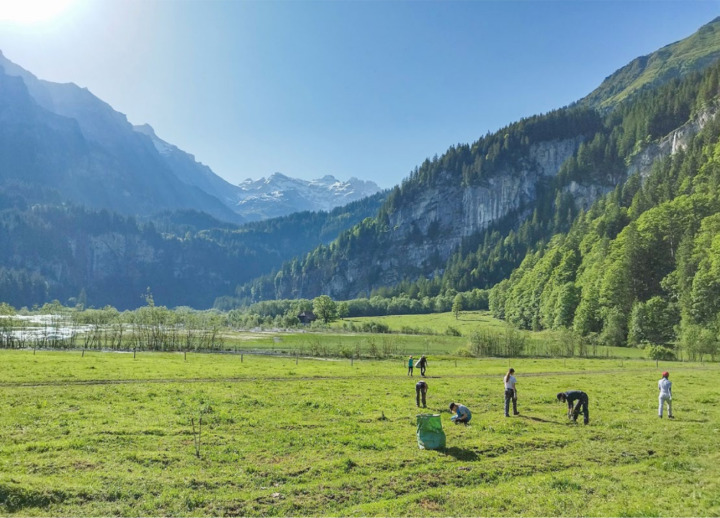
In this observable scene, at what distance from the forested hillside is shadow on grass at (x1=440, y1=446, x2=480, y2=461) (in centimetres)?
9075

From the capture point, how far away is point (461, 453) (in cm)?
2048

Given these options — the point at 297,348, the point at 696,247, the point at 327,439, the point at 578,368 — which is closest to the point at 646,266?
the point at 696,247

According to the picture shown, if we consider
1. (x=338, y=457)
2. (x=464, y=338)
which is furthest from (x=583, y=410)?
(x=464, y=338)

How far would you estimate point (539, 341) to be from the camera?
392 ft

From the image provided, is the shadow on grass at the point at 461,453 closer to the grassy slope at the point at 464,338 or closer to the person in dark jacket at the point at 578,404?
the person in dark jacket at the point at 578,404

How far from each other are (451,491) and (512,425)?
1148 centimetres

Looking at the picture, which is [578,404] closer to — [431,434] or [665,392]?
[665,392]

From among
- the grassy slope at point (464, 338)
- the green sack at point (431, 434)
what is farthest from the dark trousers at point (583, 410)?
the grassy slope at point (464, 338)

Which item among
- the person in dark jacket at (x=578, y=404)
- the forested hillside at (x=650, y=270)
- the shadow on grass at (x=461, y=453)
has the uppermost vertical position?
the forested hillside at (x=650, y=270)

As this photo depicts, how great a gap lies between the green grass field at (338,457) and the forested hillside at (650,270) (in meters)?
82.2

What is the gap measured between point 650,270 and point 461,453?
14093 centimetres

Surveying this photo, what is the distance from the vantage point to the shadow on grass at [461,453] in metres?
19.9

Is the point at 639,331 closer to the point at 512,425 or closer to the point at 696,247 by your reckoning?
the point at 696,247

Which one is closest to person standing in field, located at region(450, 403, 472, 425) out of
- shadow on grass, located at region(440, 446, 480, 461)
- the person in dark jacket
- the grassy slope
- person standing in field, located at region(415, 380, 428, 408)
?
person standing in field, located at region(415, 380, 428, 408)
